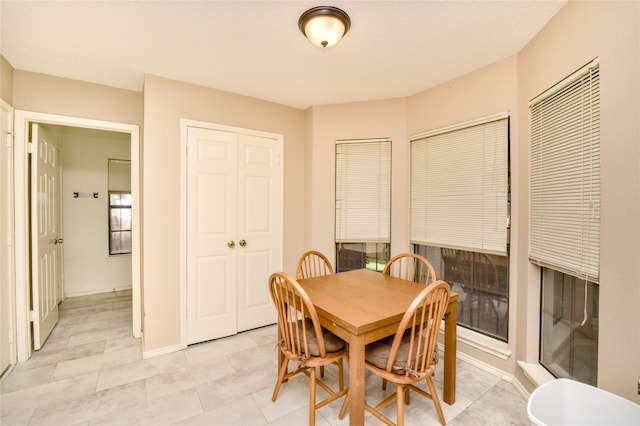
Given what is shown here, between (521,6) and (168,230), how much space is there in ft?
10.1

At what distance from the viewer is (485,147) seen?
234 centimetres

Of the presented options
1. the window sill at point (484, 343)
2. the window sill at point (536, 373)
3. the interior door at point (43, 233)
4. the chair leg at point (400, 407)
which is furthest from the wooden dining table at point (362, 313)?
the interior door at point (43, 233)

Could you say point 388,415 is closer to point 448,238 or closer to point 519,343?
point 519,343

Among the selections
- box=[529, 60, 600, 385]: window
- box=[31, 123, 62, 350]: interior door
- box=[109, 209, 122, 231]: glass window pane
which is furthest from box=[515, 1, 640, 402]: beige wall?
box=[109, 209, 122, 231]: glass window pane

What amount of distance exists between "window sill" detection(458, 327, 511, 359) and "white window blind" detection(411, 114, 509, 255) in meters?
0.73

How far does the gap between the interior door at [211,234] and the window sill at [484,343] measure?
2.22 meters

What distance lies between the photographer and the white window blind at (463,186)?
7.38 feet

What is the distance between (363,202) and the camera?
3178 millimetres

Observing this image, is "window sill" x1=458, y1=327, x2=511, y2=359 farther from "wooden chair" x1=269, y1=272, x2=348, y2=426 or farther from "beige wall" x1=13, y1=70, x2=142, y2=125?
"beige wall" x1=13, y1=70, x2=142, y2=125

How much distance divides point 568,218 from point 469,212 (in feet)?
2.72

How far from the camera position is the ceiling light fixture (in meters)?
1.66

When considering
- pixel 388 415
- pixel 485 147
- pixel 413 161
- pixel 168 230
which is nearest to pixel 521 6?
pixel 485 147

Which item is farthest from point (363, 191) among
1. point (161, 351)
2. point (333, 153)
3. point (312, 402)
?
point (161, 351)

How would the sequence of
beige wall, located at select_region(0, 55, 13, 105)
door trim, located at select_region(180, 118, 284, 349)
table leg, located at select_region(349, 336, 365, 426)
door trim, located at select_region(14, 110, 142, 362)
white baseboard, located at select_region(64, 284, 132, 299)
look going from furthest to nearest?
white baseboard, located at select_region(64, 284, 132, 299) < door trim, located at select_region(180, 118, 284, 349) < door trim, located at select_region(14, 110, 142, 362) < beige wall, located at select_region(0, 55, 13, 105) < table leg, located at select_region(349, 336, 365, 426)
